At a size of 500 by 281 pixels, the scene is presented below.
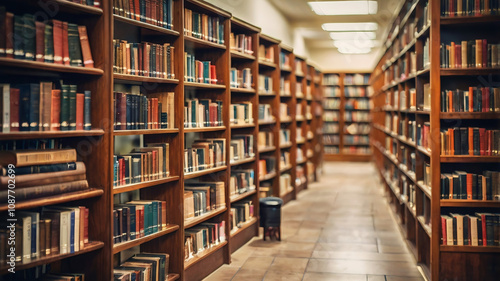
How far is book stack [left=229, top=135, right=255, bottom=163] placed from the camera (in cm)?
563

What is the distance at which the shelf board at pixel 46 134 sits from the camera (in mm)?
2562

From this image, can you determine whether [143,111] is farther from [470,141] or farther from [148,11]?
[470,141]

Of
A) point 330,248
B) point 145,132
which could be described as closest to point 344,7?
point 330,248

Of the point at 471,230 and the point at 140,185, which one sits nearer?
the point at 140,185

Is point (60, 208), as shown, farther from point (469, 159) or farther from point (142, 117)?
point (469, 159)

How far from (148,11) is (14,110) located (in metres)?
1.47

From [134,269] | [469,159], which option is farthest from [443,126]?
[134,269]

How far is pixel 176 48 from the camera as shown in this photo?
13.5ft

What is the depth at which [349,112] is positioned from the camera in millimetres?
15625

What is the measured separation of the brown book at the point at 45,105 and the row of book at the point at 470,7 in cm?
313

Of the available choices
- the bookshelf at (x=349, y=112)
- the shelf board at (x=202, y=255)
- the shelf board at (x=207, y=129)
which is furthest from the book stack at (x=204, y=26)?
the bookshelf at (x=349, y=112)

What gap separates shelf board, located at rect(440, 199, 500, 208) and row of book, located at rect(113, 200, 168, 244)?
230 cm

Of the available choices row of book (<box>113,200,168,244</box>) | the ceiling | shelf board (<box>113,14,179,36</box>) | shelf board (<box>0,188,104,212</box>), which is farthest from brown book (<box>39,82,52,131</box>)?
the ceiling

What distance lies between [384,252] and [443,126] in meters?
1.80
